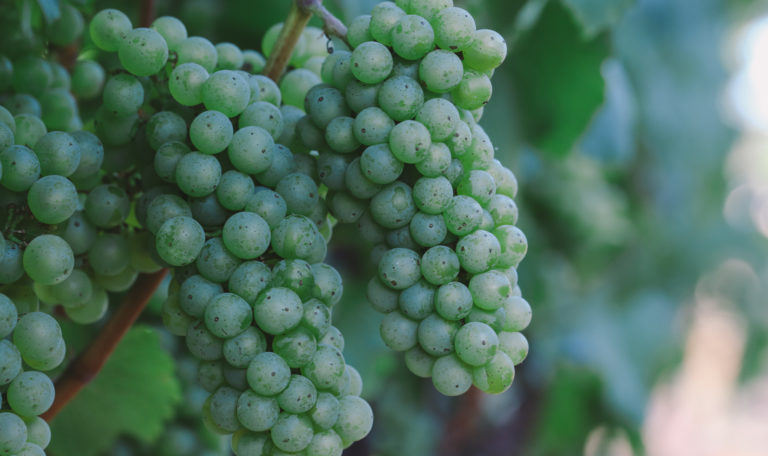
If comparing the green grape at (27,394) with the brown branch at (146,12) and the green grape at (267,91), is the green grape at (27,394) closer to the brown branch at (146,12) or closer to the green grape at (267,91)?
the green grape at (267,91)

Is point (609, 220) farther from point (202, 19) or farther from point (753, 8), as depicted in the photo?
point (202, 19)

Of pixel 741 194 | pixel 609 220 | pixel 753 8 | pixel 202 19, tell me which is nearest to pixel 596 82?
pixel 202 19

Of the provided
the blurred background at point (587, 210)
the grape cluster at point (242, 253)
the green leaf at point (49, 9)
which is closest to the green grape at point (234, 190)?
the grape cluster at point (242, 253)

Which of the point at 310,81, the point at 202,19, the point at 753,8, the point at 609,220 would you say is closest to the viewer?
the point at 310,81

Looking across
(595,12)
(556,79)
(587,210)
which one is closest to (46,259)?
(595,12)

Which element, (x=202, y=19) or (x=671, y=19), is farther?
(x=671, y=19)
